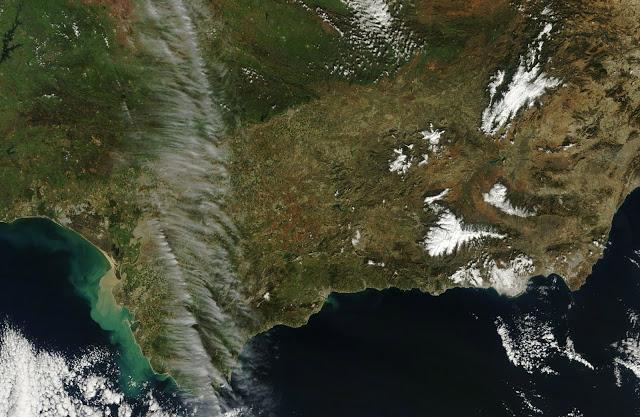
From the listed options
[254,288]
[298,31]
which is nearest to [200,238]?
[254,288]

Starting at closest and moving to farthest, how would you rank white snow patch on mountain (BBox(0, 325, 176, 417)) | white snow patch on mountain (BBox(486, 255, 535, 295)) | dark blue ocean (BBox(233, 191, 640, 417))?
white snow patch on mountain (BBox(0, 325, 176, 417)) < dark blue ocean (BBox(233, 191, 640, 417)) < white snow patch on mountain (BBox(486, 255, 535, 295))

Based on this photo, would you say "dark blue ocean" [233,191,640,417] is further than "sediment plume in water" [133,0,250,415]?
Yes

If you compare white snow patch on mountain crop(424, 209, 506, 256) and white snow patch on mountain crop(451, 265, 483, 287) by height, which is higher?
white snow patch on mountain crop(424, 209, 506, 256)

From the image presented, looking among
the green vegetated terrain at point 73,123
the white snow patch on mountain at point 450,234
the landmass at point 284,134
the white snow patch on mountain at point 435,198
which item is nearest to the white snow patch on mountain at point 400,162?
the landmass at point 284,134

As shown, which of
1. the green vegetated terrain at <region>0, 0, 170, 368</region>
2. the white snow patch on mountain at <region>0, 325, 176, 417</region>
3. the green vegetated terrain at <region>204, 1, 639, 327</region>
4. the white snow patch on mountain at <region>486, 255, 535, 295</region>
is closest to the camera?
the green vegetated terrain at <region>0, 0, 170, 368</region>

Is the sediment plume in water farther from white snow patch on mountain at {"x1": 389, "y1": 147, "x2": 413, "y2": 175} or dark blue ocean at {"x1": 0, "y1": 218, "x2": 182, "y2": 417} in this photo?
white snow patch on mountain at {"x1": 389, "y1": 147, "x2": 413, "y2": 175}

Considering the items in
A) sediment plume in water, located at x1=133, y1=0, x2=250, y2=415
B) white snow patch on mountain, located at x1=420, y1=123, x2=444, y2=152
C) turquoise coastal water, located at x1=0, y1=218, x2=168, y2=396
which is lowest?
turquoise coastal water, located at x1=0, y1=218, x2=168, y2=396

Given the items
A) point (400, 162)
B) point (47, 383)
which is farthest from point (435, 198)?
point (47, 383)

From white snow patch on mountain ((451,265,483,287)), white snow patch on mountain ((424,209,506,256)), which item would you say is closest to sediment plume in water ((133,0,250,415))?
white snow patch on mountain ((424,209,506,256))

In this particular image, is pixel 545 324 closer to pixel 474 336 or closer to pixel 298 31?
pixel 474 336
